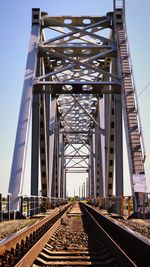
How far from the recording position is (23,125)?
18.0 meters

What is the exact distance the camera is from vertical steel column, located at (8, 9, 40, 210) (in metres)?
16.1

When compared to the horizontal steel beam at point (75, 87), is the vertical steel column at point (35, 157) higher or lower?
lower

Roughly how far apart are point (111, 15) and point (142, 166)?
34.0ft

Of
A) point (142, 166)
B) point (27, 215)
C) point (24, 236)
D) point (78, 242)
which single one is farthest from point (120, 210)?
point (24, 236)

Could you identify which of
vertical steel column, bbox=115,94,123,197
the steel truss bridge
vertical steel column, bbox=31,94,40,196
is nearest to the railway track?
the steel truss bridge

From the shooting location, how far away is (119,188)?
20.7 m

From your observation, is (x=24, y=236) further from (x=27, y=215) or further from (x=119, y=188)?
(x=119, y=188)

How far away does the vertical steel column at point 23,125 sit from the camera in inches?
635

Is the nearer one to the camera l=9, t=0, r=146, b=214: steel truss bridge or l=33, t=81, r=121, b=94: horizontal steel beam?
l=9, t=0, r=146, b=214: steel truss bridge

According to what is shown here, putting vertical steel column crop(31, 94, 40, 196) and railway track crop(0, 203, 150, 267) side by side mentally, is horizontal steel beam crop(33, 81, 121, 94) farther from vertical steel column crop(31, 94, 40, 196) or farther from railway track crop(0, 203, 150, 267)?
railway track crop(0, 203, 150, 267)

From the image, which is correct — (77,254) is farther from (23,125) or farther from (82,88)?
(82,88)

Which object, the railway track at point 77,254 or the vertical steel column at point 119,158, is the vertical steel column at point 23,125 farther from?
the railway track at point 77,254

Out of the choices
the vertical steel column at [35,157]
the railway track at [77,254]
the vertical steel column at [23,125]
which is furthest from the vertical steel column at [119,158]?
the railway track at [77,254]

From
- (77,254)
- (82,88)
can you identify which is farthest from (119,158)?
(77,254)
